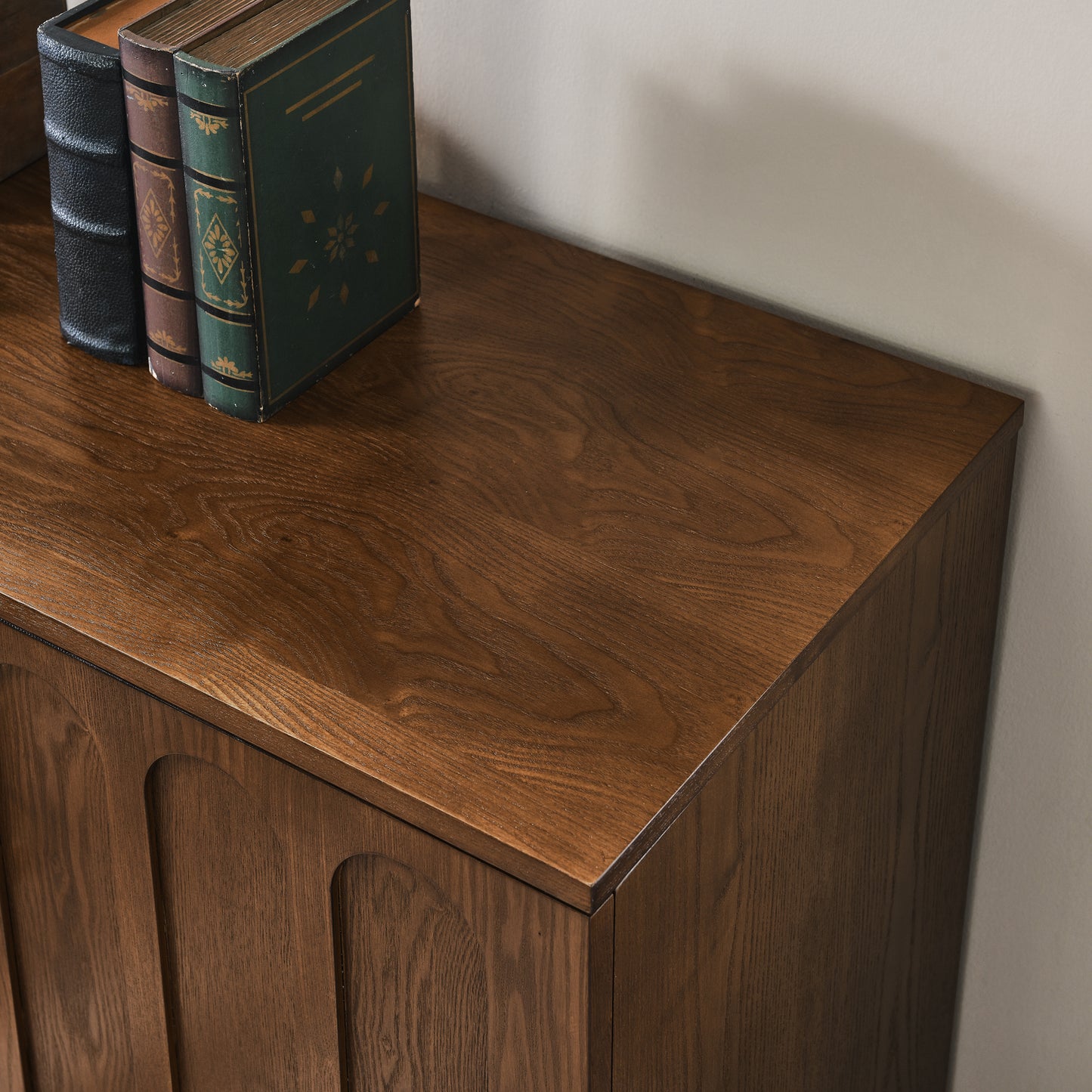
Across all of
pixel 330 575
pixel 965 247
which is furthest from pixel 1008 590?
pixel 330 575

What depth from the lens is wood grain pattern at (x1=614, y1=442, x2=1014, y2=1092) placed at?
0.75 metres

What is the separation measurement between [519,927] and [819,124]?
21.0 inches

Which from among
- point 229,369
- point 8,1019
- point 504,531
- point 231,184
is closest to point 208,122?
point 231,184

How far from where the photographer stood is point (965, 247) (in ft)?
3.10

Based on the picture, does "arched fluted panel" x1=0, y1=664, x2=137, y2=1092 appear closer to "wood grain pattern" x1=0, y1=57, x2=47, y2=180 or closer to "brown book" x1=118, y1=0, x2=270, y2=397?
"brown book" x1=118, y1=0, x2=270, y2=397

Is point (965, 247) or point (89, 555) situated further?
point (965, 247)

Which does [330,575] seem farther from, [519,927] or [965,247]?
[965,247]

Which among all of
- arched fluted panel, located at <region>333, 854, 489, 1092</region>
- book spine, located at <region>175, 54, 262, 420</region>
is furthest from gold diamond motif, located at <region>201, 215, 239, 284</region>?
arched fluted panel, located at <region>333, 854, 489, 1092</region>

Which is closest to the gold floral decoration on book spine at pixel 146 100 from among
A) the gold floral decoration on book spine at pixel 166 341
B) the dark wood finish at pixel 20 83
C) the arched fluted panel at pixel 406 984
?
the gold floral decoration on book spine at pixel 166 341

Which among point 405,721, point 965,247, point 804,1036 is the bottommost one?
point 804,1036

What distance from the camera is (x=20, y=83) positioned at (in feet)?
3.71

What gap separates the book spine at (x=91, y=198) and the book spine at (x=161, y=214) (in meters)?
0.01

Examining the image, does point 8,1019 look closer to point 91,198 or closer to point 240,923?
point 240,923

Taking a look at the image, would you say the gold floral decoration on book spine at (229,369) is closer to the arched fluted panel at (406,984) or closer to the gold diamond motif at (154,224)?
the gold diamond motif at (154,224)
